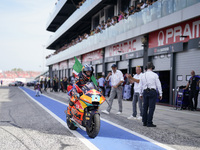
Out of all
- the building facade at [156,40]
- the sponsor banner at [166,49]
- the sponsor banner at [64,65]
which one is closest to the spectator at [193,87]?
the building facade at [156,40]

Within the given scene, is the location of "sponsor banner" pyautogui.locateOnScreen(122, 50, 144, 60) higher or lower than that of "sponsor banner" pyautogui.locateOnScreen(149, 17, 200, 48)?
lower

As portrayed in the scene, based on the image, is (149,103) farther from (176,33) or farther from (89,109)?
(176,33)

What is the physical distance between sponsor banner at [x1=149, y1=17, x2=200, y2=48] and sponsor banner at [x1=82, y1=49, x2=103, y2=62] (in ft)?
33.2

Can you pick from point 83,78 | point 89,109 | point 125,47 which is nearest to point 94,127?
point 89,109

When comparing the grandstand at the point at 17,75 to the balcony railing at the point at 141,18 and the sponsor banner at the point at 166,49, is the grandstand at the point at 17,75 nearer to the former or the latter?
the balcony railing at the point at 141,18

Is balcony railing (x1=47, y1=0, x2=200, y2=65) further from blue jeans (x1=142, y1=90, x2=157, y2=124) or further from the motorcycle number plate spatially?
the motorcycle number plate

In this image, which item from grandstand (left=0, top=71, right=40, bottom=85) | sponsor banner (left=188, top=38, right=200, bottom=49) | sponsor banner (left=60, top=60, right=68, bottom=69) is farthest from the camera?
grandstand (left=0, top=71, right=40, bottom=85)

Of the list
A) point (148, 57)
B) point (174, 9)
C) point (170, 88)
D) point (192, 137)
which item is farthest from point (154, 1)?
point (192, 137)

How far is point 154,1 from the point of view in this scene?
50.8ft

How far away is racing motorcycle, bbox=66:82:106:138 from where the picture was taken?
5.24 metres

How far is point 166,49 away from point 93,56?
1504cm

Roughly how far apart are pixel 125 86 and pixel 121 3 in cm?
1066

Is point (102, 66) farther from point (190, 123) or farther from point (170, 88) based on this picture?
point (190, 123)

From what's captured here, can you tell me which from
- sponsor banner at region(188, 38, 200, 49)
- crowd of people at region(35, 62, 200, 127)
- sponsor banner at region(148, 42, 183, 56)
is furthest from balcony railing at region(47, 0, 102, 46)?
crowd of people at region(35, 62, 200, 127)
